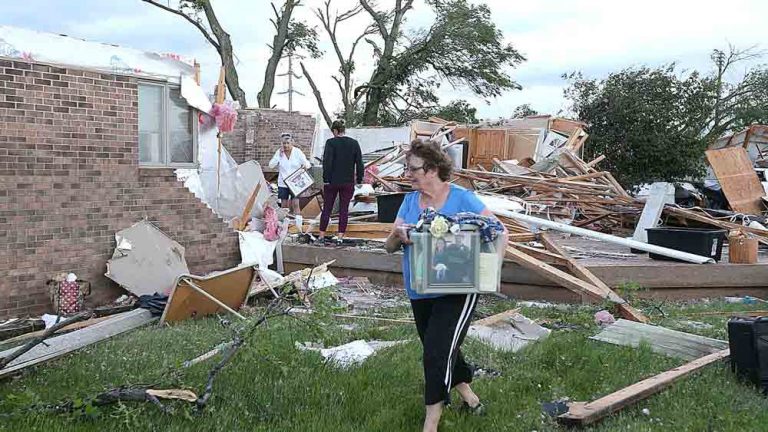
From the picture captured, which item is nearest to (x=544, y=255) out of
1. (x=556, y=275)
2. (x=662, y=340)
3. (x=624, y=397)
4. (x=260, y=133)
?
(x=556, y=275)

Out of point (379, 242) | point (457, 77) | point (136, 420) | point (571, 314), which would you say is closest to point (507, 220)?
point (379, 242)

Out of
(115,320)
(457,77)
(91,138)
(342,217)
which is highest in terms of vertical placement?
(457,77)

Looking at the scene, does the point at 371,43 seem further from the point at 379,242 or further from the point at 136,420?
the point at 136,420

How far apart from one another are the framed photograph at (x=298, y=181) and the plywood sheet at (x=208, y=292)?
517cm

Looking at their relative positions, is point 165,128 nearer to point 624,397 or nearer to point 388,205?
point 388,205

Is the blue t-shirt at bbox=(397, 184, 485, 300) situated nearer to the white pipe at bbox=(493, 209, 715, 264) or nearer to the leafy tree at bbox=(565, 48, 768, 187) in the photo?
the white pipe at bbox=(493, 209, 715, 264)

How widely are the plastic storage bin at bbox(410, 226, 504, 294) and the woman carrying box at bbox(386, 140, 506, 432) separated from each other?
0.11 m

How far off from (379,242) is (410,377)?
19.1 feet

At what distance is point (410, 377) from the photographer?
510cm

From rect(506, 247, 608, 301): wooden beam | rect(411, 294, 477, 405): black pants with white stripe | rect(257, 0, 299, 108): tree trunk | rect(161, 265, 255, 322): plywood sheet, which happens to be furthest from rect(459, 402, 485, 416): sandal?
rect(257, 0, 299, 108): tree trunk

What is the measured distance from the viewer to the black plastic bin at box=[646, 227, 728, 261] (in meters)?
9.24

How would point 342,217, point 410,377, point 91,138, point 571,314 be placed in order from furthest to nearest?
point 342,217 → point 91,138 → point 571,314 → point 410,377

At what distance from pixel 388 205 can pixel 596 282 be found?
4.47 m

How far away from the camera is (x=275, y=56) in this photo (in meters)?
33.7
